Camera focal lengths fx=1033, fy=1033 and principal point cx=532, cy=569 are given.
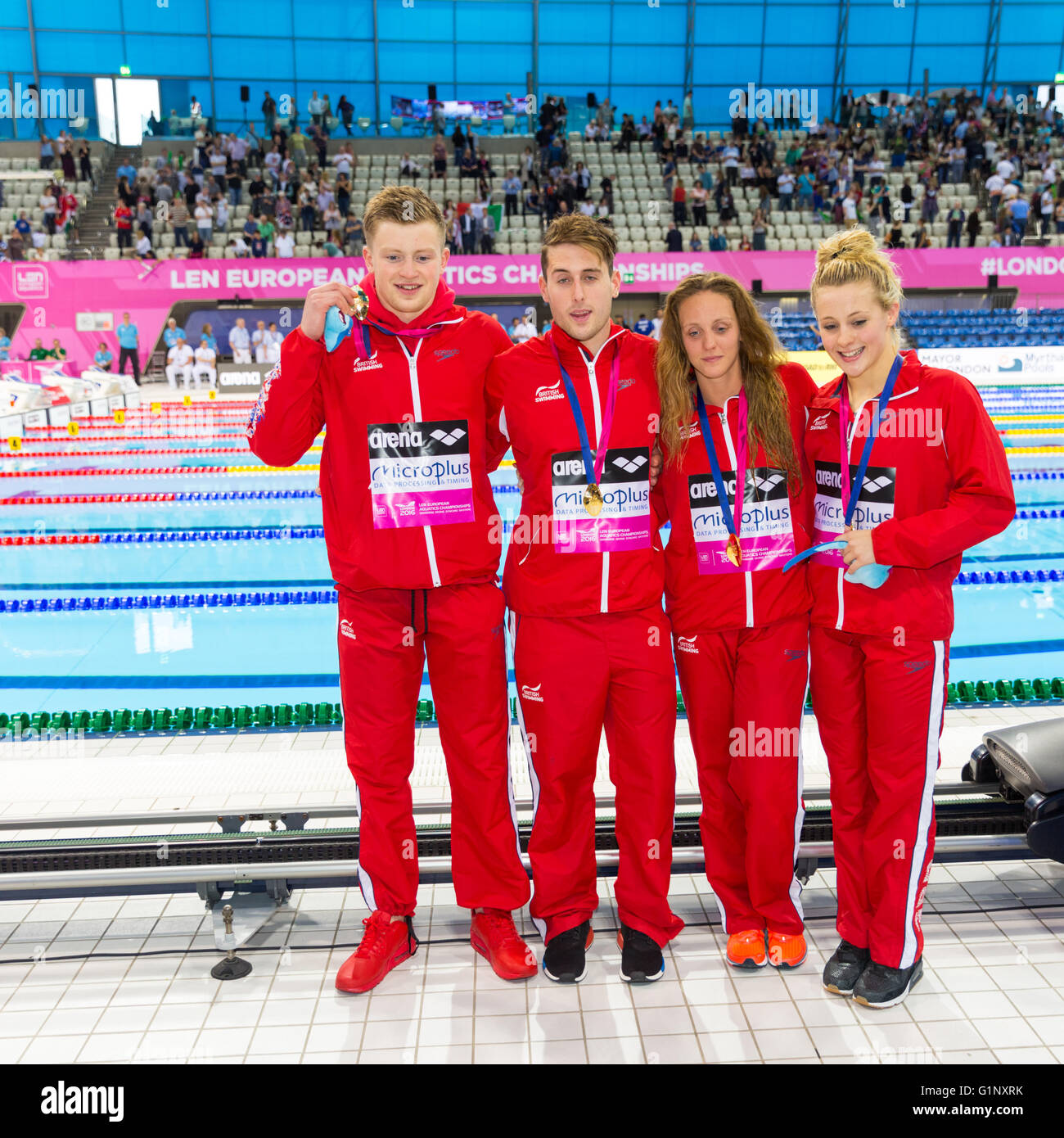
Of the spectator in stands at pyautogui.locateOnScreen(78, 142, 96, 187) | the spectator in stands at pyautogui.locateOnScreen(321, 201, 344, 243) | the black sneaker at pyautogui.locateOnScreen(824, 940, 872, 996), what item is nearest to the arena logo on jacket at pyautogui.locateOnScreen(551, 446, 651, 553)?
the black sneaker at pyautogui.locateOnScreen(824, 940, 872, 996)

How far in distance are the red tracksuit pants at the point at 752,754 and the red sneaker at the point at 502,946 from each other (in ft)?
1.75

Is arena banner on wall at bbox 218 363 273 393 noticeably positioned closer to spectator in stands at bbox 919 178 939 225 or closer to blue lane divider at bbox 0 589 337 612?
blue lane divider at bbox 0 589 337 612

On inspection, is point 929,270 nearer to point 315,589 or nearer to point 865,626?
point 315,589

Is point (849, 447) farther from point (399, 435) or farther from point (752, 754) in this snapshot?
point (399, 435)

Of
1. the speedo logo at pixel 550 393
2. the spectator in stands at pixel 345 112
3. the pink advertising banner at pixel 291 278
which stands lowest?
the speedo logo at pixel 550 393

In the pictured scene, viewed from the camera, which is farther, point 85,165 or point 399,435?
point 85,165

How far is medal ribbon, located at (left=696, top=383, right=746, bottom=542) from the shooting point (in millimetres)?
2588

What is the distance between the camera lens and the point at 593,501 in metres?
2.57

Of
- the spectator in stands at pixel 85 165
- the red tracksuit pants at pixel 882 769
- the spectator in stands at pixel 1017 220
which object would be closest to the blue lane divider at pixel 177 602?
the red tracksuit pants at pixel 882 769

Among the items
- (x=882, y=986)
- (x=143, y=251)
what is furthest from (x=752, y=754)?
(x=143, y=251)

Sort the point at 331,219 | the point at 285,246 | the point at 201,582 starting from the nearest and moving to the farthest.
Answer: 1. the point at 201,582
2. the point at 285,246
3. the point at 331,219

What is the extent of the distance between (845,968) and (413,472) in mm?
1638

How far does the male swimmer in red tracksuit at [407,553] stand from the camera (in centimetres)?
263

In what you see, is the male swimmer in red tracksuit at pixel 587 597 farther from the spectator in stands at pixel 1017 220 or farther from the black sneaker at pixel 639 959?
the spectator in stands at pixel 1017 220
